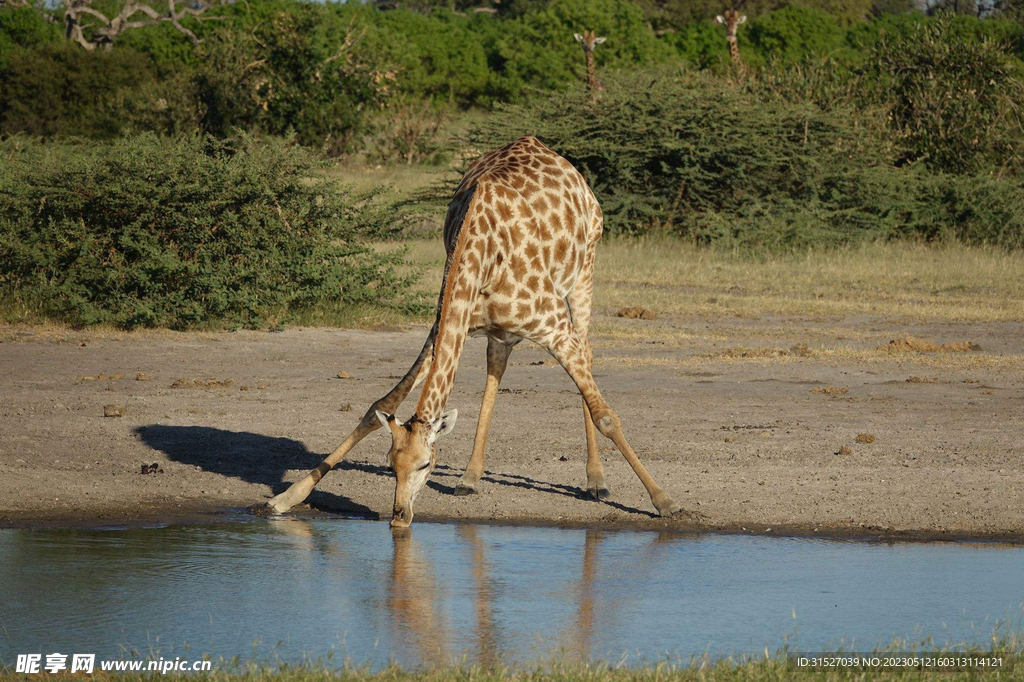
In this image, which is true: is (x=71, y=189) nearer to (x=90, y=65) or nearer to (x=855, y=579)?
(x=855, y=579)

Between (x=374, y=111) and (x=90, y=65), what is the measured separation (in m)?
7.57

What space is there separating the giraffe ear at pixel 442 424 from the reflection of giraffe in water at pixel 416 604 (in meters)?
0.55

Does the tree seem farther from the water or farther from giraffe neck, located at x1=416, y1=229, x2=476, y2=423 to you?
the water

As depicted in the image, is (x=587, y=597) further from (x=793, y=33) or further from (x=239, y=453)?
(x=793, y=33)

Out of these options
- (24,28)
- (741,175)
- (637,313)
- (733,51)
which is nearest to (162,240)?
(637,313)

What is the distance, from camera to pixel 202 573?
618cm

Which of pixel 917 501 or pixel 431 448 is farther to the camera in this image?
pixel 917 501

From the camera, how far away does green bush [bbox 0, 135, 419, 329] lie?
45.9 feet

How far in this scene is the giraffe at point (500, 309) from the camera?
675 cm

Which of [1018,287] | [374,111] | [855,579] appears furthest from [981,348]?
[374,111]

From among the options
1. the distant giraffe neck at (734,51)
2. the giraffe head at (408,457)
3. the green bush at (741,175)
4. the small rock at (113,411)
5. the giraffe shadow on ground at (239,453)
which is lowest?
the giraffe shadow on ground at (239,453)

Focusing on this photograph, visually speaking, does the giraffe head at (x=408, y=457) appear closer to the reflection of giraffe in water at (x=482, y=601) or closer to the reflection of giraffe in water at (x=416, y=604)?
the reflection of giraffe in water at (x=416, y=604)

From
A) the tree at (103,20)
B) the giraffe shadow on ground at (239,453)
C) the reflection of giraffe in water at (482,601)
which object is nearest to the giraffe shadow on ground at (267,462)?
the giraffe shadow on ground at (239,453)

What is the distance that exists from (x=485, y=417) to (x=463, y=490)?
61 centimetres
